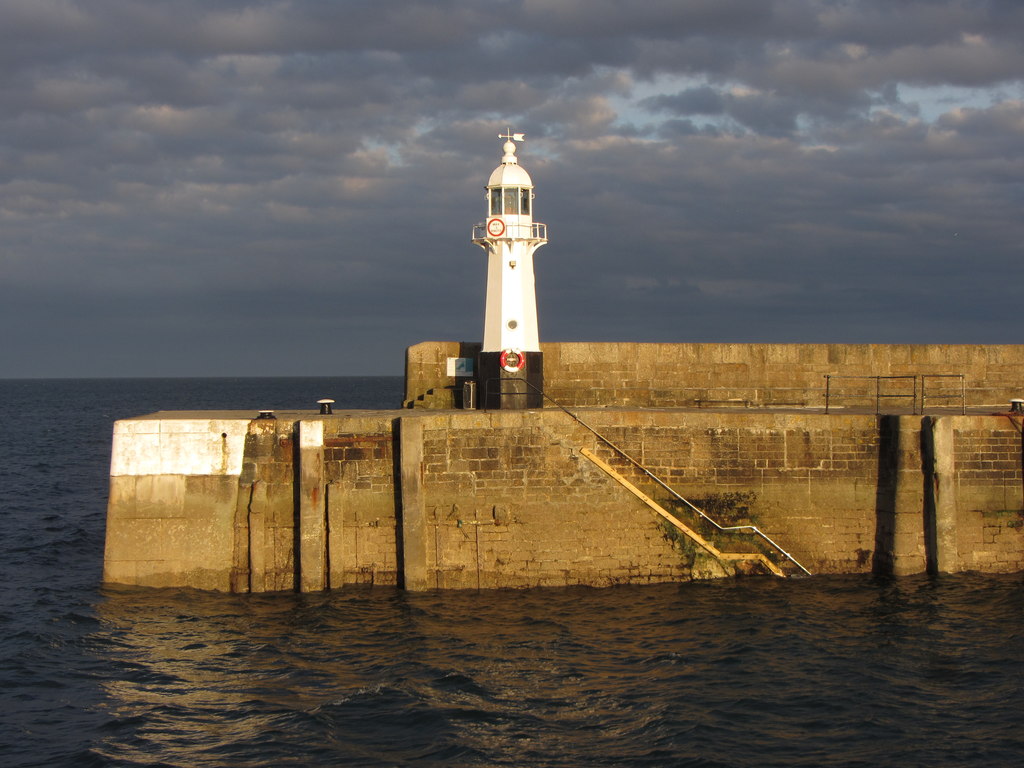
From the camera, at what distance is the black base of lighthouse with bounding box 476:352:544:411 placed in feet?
64.5

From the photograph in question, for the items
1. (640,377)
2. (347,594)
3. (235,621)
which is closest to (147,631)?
(235,621)

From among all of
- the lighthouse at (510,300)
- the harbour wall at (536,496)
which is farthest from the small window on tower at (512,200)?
the harbour wall at (536,496)

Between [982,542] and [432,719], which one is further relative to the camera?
[982,542]

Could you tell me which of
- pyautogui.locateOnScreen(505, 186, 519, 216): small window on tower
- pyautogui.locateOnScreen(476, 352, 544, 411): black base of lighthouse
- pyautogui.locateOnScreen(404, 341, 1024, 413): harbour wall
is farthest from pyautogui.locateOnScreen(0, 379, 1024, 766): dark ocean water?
pyautogui.locateOnScreen(505, 186, 519, 216): small window on tower

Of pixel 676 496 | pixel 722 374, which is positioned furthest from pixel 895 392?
pixel 676 496

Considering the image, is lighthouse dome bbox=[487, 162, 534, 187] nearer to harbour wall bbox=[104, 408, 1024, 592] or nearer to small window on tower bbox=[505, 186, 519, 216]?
small window on tower bbox=[505, 186, 519, 216]

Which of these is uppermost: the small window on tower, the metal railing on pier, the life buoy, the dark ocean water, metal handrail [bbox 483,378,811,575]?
the small window on tower

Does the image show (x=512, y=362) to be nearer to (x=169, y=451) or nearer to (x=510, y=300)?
(x=510, y=300)

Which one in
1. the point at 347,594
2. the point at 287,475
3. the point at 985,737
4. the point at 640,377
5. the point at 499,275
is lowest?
the point at 985,737

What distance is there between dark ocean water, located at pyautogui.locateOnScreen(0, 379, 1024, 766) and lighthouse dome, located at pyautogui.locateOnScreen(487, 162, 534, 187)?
8822mm

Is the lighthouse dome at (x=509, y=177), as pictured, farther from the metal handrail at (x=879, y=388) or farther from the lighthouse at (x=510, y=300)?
the metal handrail at (x=879, y=388)

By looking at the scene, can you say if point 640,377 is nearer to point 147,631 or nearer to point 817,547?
point 817,547

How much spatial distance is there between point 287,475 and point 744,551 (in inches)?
327

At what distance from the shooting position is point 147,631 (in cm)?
1491
